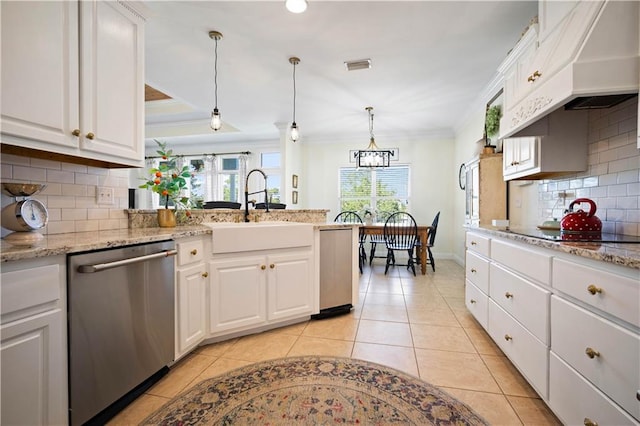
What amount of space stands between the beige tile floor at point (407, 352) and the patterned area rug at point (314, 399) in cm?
10

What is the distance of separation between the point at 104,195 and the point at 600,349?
272 centimetres

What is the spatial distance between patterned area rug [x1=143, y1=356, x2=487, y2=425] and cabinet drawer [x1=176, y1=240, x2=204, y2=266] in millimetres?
727

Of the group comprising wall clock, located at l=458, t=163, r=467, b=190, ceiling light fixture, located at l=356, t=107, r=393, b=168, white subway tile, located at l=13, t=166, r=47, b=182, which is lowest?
white subway tile, located at l=13, t=166, r=47, b=182

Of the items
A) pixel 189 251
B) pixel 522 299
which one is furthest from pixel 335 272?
pixel 522 299

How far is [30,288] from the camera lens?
3.28 feet

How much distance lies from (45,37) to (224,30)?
156cm

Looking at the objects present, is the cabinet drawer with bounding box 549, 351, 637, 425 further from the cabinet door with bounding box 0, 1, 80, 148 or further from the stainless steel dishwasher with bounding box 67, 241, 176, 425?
the cabinet door with bounding box 0, 1, 80, 148

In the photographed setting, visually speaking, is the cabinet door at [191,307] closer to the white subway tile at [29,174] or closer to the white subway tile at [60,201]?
the white subway tile at [60,201]

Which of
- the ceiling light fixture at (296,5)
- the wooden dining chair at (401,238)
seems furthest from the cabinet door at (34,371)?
the wooden dining chair at (401,238)

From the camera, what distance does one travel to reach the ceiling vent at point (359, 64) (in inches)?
Answer: 119

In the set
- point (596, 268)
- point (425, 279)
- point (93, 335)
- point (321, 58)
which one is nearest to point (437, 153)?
point (425, 279)

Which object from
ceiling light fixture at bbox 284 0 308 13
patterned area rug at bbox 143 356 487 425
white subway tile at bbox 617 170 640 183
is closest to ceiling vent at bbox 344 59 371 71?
ceiling light fixture at bbox 284 0 308 13

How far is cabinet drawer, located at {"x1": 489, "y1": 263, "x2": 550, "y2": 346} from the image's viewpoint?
4.36 feet

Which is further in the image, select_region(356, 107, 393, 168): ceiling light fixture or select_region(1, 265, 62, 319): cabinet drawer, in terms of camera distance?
select_region(356, 107, 393, 168): ceiling light fixture
